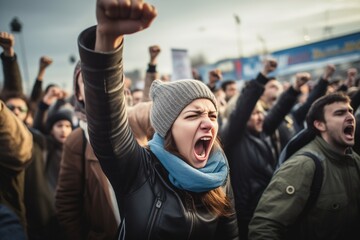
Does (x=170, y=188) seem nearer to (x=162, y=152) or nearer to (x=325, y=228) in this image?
(x=162, y=152)

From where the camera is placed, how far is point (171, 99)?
→ 1.51m

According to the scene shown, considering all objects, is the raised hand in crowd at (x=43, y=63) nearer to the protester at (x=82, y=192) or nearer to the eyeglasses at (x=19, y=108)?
the eyeglasses at (x=19, y=108)

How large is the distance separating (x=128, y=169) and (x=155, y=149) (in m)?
0.27

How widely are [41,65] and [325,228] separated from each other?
4147 mm

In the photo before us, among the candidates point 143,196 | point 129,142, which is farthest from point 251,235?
point 129,142

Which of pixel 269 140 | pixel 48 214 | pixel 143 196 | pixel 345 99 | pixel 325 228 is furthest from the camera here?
pixel 269 140

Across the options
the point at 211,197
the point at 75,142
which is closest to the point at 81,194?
the point at 75,142

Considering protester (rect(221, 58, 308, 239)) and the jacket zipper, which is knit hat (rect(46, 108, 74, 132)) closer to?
protester (rect(221, 58, 308, 239))

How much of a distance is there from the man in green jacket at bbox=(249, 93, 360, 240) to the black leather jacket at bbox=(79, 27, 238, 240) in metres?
0.80

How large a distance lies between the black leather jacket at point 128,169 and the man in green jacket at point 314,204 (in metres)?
0.80

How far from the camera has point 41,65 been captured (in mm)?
3811

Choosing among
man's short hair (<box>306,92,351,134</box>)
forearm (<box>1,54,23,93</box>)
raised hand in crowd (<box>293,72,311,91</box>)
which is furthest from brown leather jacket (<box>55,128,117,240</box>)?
raised hand in crowd (<box>293,72,311,91</box>)

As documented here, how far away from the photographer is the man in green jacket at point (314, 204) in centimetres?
201

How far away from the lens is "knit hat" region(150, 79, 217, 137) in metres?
1.50
